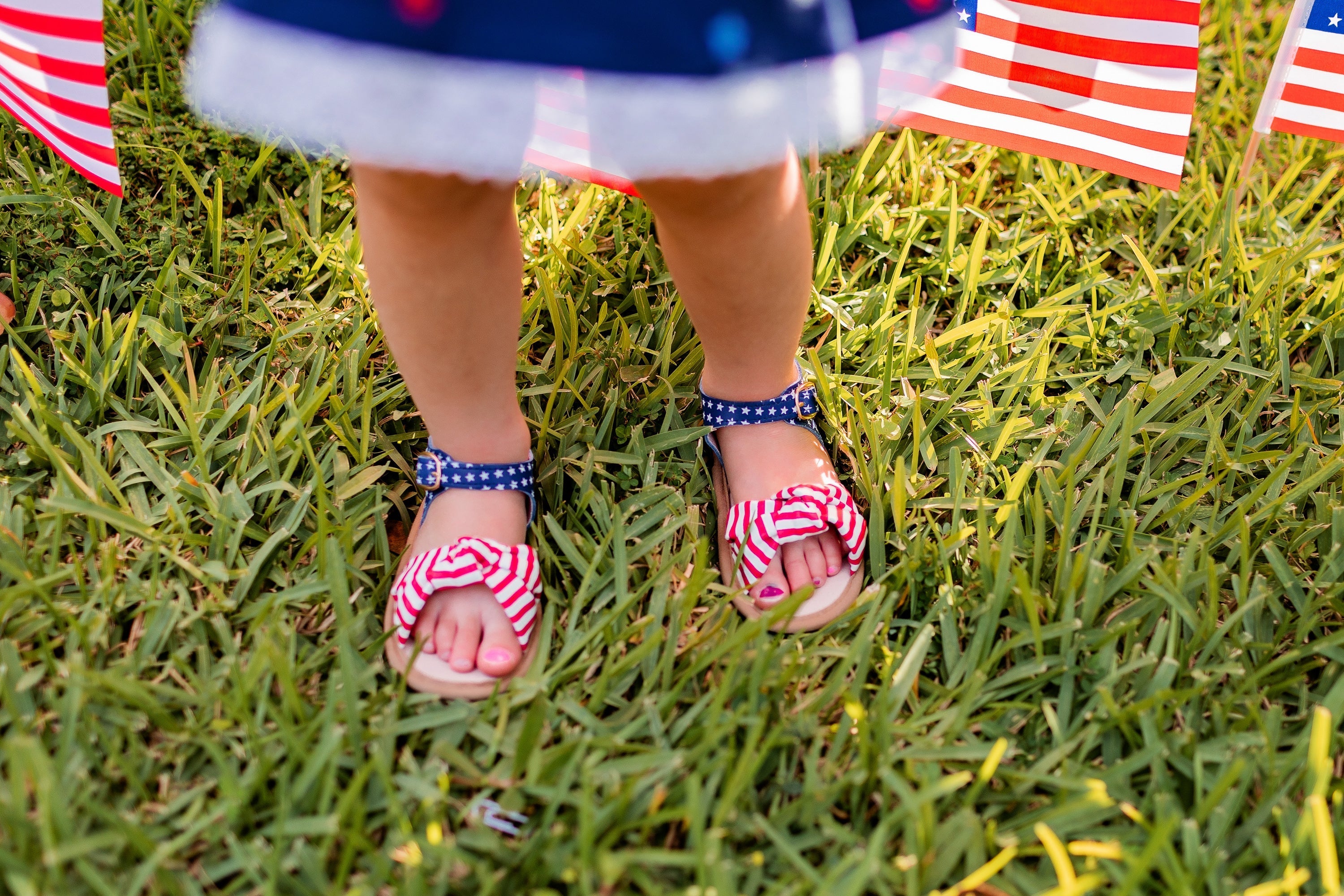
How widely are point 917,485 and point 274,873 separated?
88 cm

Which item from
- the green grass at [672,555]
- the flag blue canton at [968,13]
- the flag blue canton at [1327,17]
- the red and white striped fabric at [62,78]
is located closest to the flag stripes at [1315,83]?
the flag blue canton at [1327,17]

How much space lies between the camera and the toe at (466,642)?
1068 millimetres

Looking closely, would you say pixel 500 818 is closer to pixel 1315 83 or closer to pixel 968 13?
pixel 968 13

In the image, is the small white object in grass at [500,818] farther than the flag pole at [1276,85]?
No

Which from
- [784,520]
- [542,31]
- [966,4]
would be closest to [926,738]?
[784,520]

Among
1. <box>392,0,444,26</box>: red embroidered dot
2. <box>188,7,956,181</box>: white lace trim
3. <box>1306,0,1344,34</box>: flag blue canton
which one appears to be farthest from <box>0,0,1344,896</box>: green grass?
<box>392,0,444,26</box>: red embroidered dot

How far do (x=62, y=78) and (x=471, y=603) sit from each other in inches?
32.9

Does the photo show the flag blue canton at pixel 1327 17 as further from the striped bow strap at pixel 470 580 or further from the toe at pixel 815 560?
the striped bow strap at pixel 470 580

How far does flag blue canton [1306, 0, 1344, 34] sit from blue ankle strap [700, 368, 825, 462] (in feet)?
3.43

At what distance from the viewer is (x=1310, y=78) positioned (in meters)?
1.56

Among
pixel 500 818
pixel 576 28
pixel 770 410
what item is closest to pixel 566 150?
pixel 770 410

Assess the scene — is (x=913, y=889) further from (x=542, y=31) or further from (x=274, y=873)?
(x=542, y=31)

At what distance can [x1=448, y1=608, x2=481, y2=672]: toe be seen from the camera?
42.1 inches

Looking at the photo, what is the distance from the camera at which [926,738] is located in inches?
40.1
